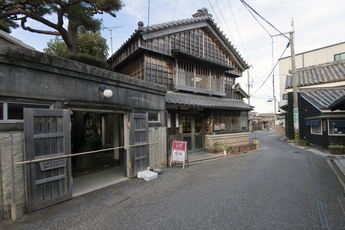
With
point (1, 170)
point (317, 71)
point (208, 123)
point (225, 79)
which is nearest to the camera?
point (1, 170)

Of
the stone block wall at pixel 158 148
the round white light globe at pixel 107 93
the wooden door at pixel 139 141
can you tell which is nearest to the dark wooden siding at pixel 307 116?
the stone block wall at pixel 158 148

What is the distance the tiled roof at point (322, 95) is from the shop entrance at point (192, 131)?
961 cm

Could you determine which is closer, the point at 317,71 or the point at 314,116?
the point at 314,116

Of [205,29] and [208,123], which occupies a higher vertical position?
[205,29]

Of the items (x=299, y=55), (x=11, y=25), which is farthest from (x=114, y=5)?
(x=299, y=55)

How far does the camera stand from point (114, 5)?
854 centimetres

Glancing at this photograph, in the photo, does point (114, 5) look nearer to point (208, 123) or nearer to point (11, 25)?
point (11, 25)

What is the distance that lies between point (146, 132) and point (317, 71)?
20845 millimetres

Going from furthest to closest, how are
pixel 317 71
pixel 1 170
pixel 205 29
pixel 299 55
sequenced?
1. pixel 299 55
2. pixel 317 71
3. pixel 205 29
4. pixel 1 170

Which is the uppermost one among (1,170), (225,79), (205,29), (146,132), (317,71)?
(205,29)

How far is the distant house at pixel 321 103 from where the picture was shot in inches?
484

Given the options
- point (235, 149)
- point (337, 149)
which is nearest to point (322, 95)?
point (337, 149)

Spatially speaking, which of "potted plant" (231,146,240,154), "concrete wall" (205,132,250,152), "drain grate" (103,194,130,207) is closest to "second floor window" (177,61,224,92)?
"concrete wall" (205,132,250,152)

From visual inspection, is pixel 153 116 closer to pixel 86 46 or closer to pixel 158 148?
pixel 158 148
